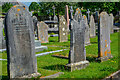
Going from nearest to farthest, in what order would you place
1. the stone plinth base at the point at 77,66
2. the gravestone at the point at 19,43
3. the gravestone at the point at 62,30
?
the gravestone at the point at 19,43, the stone plinth base at the point at 77,66, the gravestone at the point at 62,30

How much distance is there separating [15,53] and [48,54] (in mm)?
5759

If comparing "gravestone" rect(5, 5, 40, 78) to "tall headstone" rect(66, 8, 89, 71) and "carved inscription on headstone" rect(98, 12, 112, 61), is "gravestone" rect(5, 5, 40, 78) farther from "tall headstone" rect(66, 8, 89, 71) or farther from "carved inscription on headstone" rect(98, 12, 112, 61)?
"carved inscription on headstone" rect(98, 12, 112, 61)

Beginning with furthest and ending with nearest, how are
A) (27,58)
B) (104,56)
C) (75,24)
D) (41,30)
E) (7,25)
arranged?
(41,30), (104,56), (75,24), (27,58), (7,25)

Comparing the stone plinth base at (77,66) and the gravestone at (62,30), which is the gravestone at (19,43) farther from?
the gravestone at (62,30)

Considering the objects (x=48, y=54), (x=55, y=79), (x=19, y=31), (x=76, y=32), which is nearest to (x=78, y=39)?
(x=76, y=32)

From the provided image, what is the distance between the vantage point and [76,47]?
747cm

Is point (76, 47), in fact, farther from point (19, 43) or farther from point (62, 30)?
point (62, 30)

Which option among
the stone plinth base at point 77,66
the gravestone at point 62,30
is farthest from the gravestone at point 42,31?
the stone plinth base at point 77,66

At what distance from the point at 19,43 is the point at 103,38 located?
4986 mm

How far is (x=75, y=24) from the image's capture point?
7.41 m

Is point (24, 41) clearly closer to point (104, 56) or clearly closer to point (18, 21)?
point (18, 21)

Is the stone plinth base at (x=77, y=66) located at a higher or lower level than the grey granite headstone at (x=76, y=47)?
lower

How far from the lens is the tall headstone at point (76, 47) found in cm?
729

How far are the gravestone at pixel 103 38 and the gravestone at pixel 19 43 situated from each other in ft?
14.1
